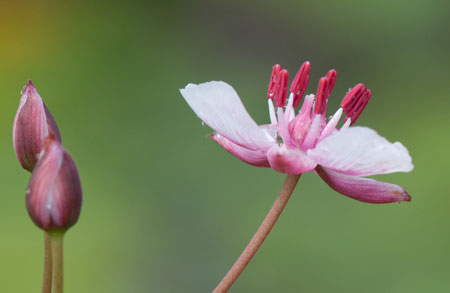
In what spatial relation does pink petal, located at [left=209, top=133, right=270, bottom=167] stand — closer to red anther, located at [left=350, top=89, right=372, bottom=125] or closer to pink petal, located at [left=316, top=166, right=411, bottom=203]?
pink petal, located at [left=316, top=166, right=411, bottom=203]

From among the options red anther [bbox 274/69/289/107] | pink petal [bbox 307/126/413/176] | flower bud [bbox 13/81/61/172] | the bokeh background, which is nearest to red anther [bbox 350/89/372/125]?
red anther [bbox 274/69/289/107]

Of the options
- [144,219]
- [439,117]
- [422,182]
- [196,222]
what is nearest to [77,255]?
[144,219]

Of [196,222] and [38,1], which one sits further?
[38,1]

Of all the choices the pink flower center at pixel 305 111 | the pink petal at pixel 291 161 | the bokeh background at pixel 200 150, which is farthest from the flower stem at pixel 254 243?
the bokeh background at pixel 200 150

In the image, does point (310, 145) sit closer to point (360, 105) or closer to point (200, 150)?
point (360, 105)

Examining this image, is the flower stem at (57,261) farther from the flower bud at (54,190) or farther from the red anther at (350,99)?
the red anther at (350,99)

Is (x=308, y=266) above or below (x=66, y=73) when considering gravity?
below

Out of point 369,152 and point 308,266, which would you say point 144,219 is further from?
point 369,152
